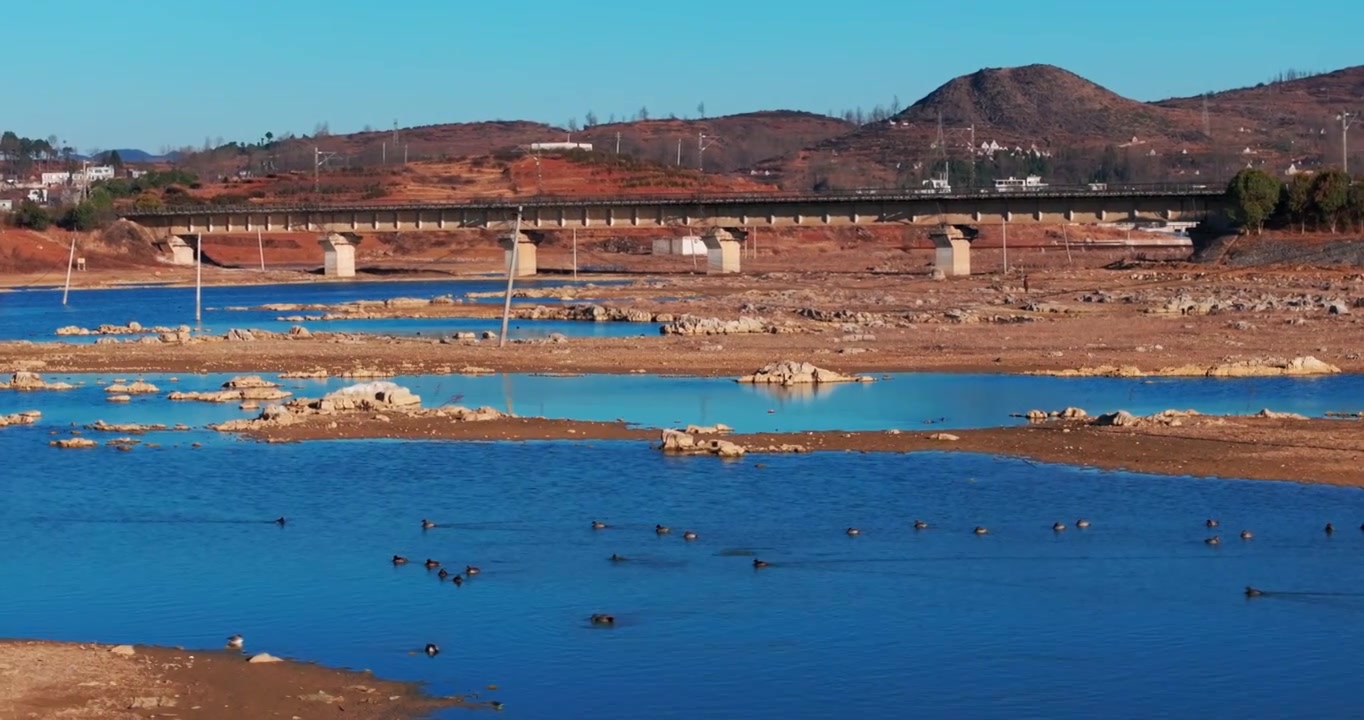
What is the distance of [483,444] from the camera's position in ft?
112

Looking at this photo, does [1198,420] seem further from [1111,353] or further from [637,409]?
[1111,353]

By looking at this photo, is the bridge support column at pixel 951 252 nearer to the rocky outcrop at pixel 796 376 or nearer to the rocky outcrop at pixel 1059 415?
the rocky outcrop at pixel 796 376

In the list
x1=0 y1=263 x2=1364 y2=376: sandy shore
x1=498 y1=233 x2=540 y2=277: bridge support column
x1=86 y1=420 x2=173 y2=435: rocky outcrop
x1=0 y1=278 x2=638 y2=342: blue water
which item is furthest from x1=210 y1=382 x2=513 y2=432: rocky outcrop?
x1=498 y1=233 x2=540 y2=277: bridge support column

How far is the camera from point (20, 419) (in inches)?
1522

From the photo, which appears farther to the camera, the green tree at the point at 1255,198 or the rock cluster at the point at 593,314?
the green tree at the point at 1255,198

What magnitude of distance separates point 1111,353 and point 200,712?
38.0 m

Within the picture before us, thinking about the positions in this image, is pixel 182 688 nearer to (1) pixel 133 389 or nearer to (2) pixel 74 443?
(2) pixel 74 443

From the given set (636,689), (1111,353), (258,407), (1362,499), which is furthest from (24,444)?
(1111,353)

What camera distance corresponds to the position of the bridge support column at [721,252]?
12388cm

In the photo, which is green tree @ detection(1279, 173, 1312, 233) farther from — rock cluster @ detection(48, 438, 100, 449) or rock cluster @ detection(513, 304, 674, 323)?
rock cluster @ detection(48, 438, 100, 449)

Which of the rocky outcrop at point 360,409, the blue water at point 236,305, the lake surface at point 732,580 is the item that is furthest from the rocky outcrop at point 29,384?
the blue water at point 236,305

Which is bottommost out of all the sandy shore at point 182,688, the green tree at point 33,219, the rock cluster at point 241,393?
the sandy shore at point 182,688

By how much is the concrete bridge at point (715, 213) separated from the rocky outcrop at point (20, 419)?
69.5 m

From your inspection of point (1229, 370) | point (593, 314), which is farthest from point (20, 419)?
point (593, 314)
